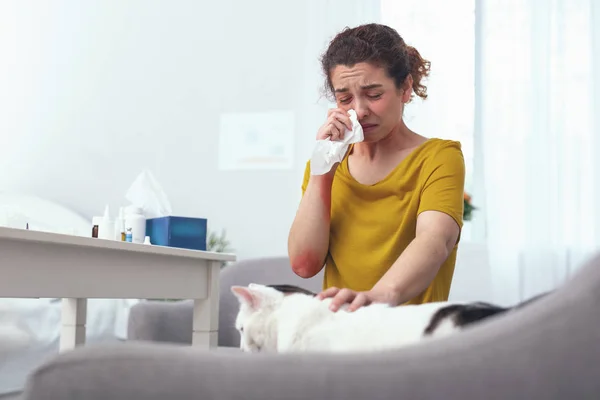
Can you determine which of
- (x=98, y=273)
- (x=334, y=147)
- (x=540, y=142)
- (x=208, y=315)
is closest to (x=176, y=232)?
(x=208, y=315)

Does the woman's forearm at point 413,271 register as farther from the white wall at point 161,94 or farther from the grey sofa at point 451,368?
the white wall at point 161,94

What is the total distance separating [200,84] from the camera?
355 cm

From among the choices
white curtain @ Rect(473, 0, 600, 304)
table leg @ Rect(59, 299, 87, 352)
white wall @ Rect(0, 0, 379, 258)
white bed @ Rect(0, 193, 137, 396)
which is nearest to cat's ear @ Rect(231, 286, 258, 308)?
table leg @ Rect(59, 299, 87, 352)

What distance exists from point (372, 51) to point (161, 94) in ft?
7.88

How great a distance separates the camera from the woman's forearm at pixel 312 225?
140 cm

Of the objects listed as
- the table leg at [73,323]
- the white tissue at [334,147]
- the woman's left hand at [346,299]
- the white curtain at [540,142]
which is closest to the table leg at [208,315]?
the table leg at [73,323]

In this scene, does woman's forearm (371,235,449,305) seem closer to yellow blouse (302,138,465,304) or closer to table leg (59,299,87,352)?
yellow blouse (302,138,465,304)

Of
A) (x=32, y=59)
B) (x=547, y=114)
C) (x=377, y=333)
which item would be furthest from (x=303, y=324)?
(x=32, y=59)

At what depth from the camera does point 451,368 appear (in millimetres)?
449

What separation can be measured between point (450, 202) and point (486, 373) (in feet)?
2.91

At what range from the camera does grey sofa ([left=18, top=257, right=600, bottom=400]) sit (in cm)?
44

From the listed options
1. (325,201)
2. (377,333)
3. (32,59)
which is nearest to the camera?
(377,333)

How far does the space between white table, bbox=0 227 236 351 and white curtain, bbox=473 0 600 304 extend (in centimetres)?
153

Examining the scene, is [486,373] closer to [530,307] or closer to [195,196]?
[530,307]
